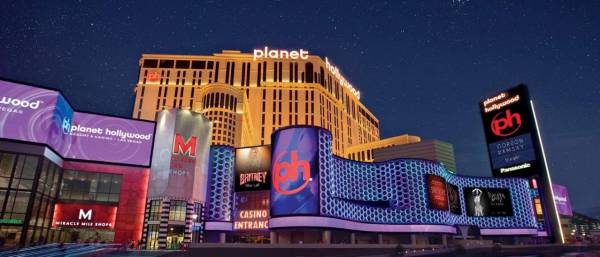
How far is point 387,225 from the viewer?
80.8 m

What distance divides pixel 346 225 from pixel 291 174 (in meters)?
14.0

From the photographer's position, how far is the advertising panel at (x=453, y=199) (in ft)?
301

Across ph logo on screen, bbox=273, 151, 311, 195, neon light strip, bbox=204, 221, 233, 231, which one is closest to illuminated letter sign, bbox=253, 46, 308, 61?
neon light strip, bbox=204, 221, 233, 231

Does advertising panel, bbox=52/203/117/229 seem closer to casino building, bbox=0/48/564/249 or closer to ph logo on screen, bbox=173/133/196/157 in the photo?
casino building, bbox=0/48/564/249

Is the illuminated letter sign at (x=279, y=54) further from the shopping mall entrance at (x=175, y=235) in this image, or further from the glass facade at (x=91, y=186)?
the shopping mall entrance at (x=175, y=235)

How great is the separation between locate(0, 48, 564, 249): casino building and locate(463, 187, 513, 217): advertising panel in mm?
309

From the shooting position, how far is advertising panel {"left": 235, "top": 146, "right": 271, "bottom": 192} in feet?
259

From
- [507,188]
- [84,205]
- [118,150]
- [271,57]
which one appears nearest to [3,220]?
[84,205]

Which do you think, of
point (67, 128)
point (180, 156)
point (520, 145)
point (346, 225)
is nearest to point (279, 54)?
point (520, 145)

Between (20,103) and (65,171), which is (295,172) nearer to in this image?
(65,171)

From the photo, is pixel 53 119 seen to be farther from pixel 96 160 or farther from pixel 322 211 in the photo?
pixel 322 211

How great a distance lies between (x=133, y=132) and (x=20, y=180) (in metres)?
18.2

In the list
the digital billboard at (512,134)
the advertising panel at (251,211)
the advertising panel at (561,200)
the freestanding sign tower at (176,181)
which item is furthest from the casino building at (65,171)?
the advertising panel at (561,200)

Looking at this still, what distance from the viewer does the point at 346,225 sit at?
7156 cm
